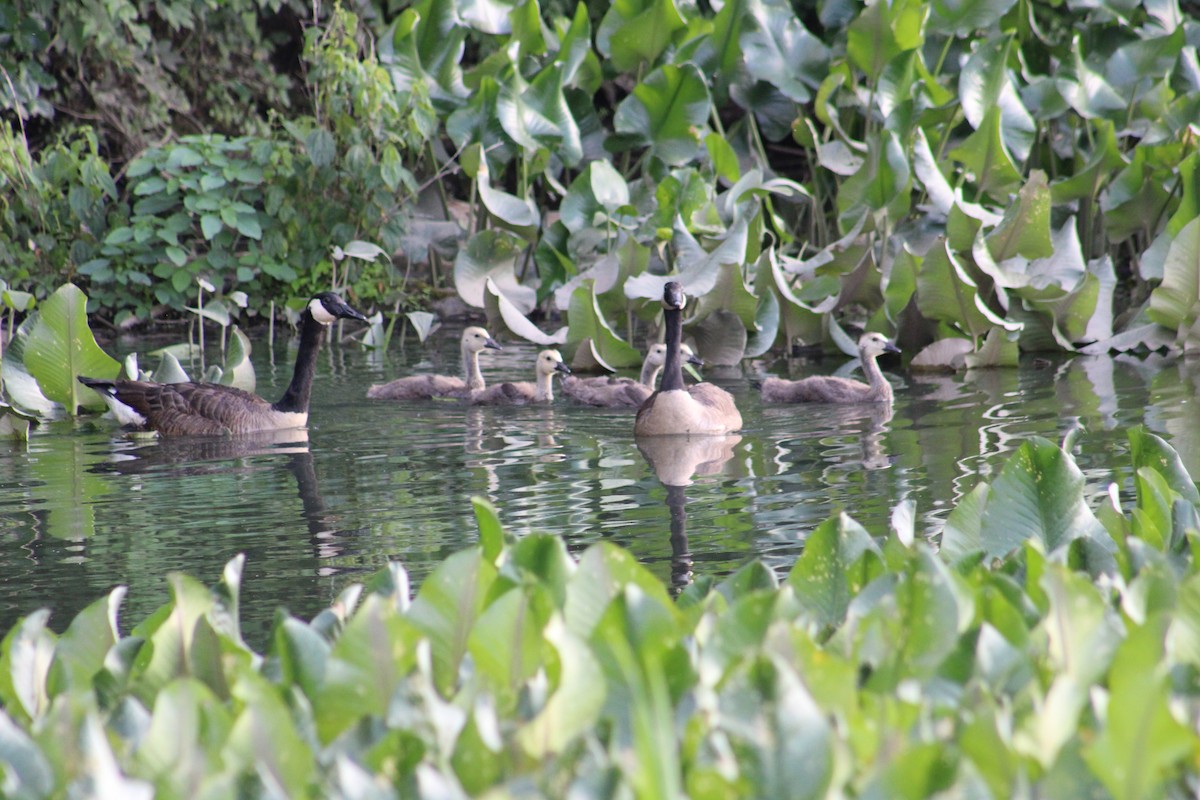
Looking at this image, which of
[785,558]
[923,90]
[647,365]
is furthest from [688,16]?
[785,558]

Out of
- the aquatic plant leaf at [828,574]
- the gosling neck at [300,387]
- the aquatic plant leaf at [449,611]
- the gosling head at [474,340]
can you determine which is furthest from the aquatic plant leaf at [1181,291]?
the aquatic plant leaf at [449,611]

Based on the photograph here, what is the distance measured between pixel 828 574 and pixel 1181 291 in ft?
29.1

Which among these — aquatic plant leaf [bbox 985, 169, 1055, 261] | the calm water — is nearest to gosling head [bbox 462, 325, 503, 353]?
the calm water

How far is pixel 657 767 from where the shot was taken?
1642mm

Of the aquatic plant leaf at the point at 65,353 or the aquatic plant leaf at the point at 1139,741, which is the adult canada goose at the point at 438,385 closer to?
the aquatic plant leaf at the point at 65,353

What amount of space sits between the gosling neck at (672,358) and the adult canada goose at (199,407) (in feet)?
7.53

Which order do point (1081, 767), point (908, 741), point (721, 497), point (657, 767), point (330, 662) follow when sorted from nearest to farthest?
point (657, 767) → point (1081, 767) → point (908, 741) → point (330, 662) → point (721, 497)

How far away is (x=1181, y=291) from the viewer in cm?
1081

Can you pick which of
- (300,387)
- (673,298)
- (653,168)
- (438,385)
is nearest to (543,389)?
(438,385)

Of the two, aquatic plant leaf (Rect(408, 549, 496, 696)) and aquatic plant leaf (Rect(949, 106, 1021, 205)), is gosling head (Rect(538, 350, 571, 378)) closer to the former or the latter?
aquatic plant leaf (Rect(949, 106, 1021, 205))

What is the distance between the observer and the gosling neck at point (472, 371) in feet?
35.1

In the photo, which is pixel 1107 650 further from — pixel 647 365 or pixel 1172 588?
pixel 647 365

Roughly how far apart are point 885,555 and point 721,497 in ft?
12.2

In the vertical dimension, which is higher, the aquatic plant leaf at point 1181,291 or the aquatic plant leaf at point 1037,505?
the aquatic plant leaf at point 1181,291
